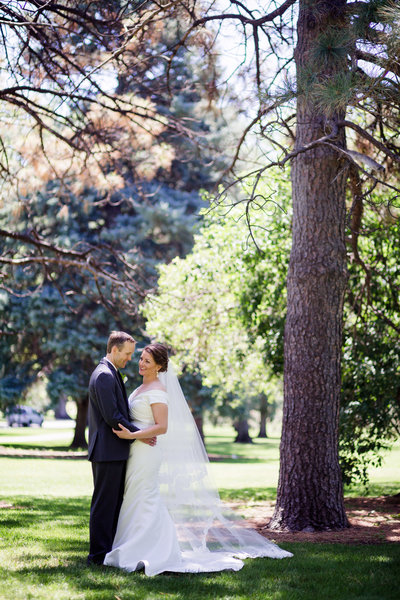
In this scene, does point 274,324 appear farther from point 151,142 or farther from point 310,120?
point 310,120

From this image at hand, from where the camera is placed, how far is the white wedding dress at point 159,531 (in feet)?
18.0

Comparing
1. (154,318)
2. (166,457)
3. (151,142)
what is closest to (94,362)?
(154,318)

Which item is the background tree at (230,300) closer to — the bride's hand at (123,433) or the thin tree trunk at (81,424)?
the bride's hand at (123,433)

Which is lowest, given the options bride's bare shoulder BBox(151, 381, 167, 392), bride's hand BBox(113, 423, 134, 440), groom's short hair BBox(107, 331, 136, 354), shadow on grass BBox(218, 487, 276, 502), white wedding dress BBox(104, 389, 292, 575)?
shadow on grass BBox(218, 487, 276, 502)

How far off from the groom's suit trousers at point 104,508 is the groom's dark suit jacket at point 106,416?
3.9 inches

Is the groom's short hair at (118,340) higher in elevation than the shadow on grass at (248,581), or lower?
higher

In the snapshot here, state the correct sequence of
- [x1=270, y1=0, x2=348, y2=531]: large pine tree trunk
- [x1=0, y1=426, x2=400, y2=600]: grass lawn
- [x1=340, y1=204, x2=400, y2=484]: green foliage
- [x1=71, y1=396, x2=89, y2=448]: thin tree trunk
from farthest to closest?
[x1=71, y1=396, x2=89, y2=448]: thin tree trunk < [x1=340, y1=204, x2=400, y2=484]: green foliage < [x1=270, y1=0, x2=348, y2=531]: large pine tree trunk < [x1=0, y1=426, x2=400, y2=600]: grass lawn

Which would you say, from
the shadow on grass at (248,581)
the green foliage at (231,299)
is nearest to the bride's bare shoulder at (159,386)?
the shadow on grass at (248,581)

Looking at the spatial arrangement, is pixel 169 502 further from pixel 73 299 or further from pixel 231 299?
pixel 73 299

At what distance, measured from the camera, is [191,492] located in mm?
6199

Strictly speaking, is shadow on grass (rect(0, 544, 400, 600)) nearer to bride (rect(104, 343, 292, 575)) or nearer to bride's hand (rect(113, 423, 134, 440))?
bride (rect(104, 343, 292, 575))

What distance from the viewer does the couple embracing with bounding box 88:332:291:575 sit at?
560 centimetres

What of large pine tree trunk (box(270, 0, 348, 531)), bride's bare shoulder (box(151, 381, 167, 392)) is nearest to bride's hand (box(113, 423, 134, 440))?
bride's bare shoulder (box(151, 381, 167, 392))

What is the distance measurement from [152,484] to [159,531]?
0.39 metres
